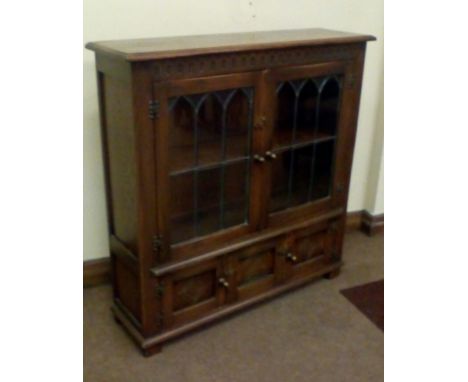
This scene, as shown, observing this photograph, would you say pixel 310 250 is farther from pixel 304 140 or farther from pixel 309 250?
pixel 304 140

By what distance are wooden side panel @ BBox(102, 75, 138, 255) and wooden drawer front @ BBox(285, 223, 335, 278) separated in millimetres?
739

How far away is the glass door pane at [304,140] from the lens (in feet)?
6.36

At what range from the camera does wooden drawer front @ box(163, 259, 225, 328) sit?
1830 millimetres

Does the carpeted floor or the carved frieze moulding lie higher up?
the carved frieze moulding

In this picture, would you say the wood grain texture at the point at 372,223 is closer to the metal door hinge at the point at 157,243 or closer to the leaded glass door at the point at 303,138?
the leaded glass door at the point at 303,138

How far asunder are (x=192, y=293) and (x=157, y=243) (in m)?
0.30

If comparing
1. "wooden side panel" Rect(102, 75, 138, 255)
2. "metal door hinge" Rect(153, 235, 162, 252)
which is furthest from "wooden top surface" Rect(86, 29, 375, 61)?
"metal door hinge" Rect(153, 235, 162, 252)

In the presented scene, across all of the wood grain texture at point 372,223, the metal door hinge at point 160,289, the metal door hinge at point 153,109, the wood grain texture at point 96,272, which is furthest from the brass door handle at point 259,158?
the wood grain texture at point 372,223

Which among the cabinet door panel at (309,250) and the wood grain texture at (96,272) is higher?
the cabinet door panel at (309,250)

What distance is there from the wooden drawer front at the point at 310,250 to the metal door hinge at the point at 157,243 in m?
0.65

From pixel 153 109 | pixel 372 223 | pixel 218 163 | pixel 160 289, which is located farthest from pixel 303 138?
pixel 372 223

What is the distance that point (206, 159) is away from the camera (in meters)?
1.78

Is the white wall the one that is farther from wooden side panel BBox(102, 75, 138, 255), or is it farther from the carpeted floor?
the carpeted floor
